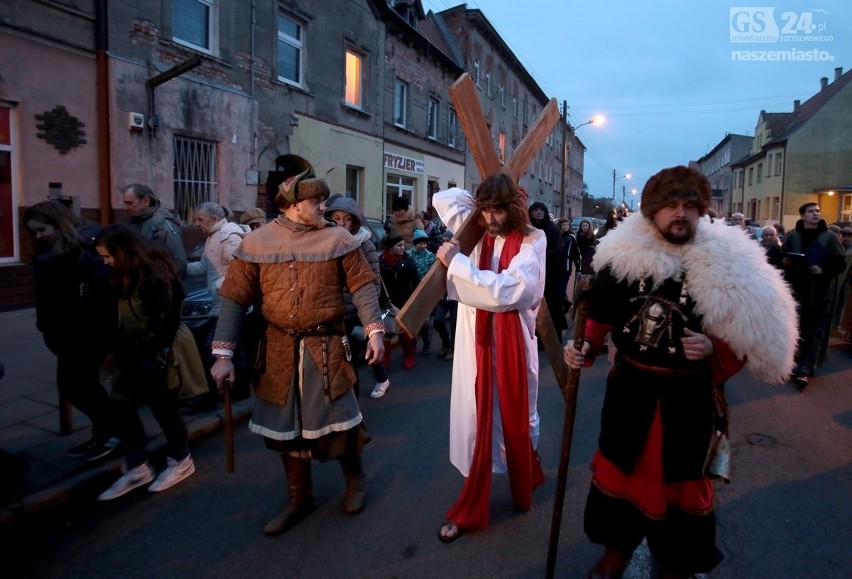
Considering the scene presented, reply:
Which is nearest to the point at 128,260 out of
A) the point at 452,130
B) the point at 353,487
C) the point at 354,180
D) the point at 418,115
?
the point at 353,487

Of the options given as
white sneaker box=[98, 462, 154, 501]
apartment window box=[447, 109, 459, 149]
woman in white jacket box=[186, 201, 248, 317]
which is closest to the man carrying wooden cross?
white sneaker box=[98, 462, 154, 501]

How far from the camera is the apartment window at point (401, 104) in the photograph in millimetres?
19953

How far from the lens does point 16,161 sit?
28.2ft

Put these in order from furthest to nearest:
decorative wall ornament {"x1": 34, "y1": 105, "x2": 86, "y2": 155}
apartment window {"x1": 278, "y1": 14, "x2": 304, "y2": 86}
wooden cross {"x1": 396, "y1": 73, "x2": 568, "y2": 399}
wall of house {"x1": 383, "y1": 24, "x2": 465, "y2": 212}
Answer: wall of house {"x1": 383, "y1": 24, "x2": 465, "y2": 212}, apartment window {"x1": 278, "y1": 14, "x2": 304, "y2": 86}, decorative wall ornament {"x1": 34, "y1": 105, "x2": 86, "y2": 155}, wooden cross {"x1": 396, "y1": 73, "x2": 568, "y2": 399}

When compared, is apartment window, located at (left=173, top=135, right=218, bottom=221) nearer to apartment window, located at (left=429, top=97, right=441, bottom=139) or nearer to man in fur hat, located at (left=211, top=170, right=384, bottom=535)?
man in fur hat, located at (left=211, top=170, right=384, bottom=535)

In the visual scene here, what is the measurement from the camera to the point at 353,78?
17.6 m

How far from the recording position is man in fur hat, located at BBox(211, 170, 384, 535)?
3141 mm

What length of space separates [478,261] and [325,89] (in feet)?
45.3

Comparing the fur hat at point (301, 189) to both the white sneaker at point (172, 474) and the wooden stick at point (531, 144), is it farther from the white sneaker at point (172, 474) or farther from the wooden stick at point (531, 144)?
the white sneaker at point (172, 474)

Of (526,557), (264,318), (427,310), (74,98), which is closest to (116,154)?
(74,98)

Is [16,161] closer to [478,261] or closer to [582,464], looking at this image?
[478,261]

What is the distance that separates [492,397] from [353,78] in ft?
52.8

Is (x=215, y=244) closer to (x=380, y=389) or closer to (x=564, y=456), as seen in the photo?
(x=380, y=389)

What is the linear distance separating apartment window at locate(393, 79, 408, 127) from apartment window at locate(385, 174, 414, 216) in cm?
186
